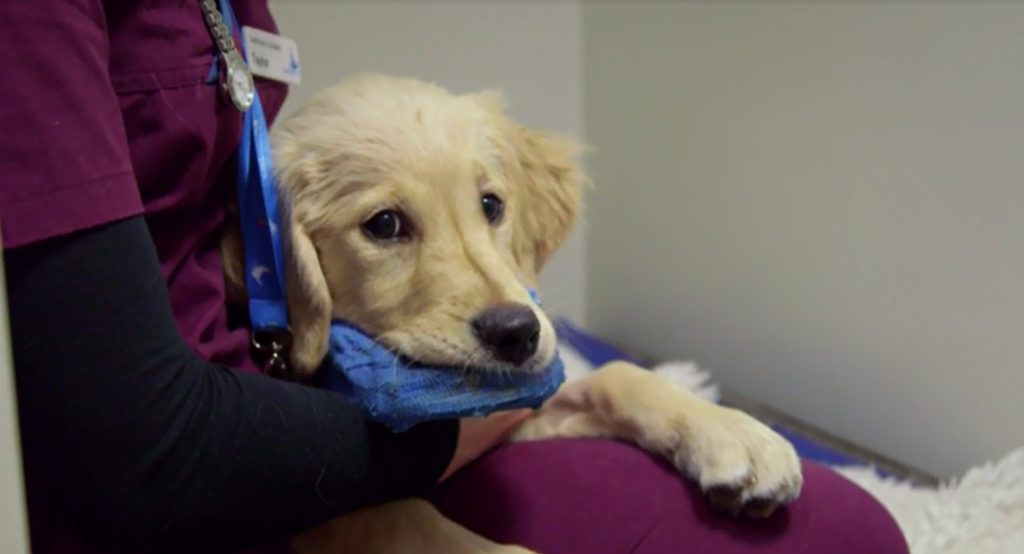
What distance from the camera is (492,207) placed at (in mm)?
1154

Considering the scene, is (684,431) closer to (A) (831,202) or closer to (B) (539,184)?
(B) (539,184)

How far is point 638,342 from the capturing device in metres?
2.65

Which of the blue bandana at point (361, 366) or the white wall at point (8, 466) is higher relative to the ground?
the white wall at point (8, 466)

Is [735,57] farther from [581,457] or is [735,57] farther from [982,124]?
[581,457]

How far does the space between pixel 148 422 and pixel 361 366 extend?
26cm

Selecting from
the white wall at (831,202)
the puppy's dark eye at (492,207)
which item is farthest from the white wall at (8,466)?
the white wall at (831,202)

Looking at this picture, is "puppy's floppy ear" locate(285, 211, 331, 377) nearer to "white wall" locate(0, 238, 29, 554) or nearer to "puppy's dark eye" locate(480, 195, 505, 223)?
"puppy's dark eye" locate(480, 195, 505, 223)

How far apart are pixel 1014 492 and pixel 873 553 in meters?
0.62

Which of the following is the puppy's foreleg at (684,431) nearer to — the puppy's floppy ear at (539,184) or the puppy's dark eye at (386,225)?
the puppy's floppy ear at (539,184)

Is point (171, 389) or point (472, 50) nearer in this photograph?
point (171, 389)

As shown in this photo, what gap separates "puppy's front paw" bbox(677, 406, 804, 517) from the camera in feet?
3.37

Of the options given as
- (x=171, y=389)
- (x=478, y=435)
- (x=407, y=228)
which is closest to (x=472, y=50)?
(x=407, y=228)

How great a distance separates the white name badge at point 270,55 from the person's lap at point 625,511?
53 cm

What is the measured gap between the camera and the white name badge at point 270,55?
1.03m
